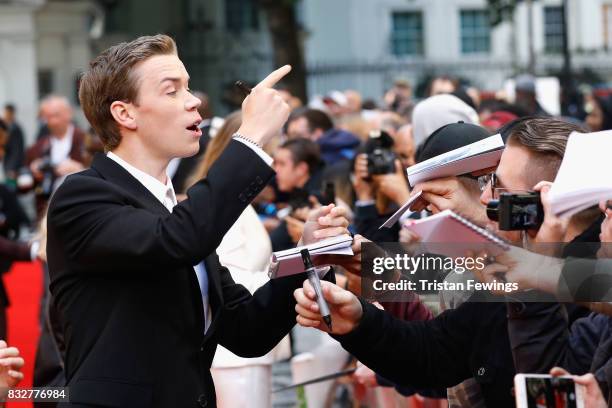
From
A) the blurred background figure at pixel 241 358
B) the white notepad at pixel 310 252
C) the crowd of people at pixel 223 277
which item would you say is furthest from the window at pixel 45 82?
the white notepad at pixel 310 252

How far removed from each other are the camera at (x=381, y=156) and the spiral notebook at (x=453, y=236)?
4.11 m

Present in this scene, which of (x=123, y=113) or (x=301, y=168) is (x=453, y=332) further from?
(x=301, y=168)

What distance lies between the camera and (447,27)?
50469 mm

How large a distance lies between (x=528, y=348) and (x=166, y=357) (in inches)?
40.8

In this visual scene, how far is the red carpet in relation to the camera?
33.7 feet

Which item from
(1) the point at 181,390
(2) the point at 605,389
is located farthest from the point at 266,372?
(2) the point at 605,389

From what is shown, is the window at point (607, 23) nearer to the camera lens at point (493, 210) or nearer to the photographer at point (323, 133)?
the photographer at point (323, 133)

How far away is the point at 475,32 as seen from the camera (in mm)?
50656

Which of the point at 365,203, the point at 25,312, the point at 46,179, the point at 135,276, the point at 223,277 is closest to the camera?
the point at 135,276

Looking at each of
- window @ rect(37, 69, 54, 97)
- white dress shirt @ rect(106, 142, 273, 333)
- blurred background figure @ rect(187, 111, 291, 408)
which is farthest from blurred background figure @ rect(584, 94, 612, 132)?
window @ rect(37, 69, 54, 97)

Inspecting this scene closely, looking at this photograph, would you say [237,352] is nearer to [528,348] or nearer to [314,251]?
[314,251]

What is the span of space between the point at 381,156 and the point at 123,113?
393 centimetres

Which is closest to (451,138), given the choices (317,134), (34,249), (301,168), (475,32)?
(34,249)

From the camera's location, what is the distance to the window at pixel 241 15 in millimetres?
47562
